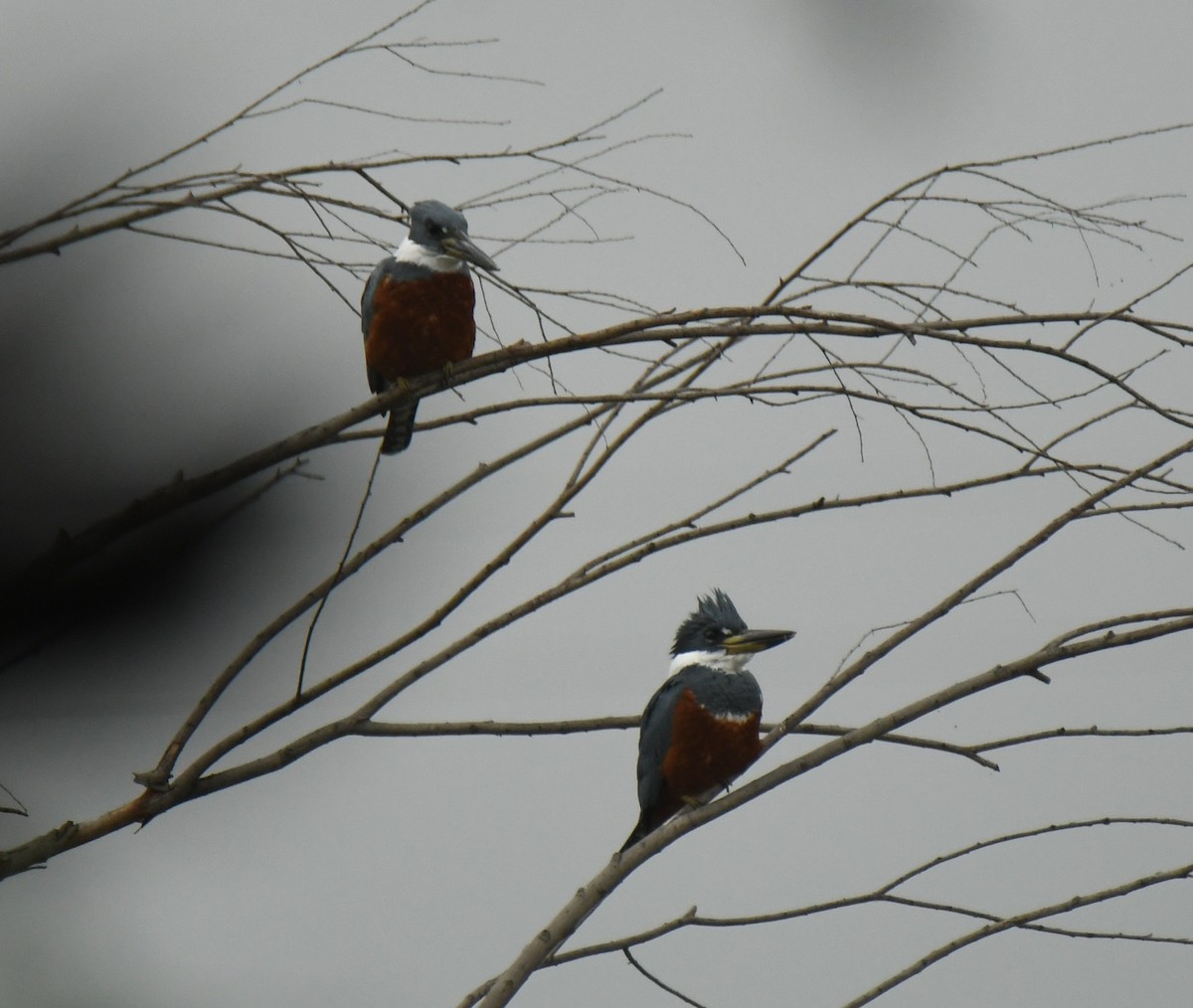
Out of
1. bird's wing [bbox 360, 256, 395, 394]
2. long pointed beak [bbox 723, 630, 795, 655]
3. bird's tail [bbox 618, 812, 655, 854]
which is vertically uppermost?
bird's wing [bbox 360, 256, 395, 394]

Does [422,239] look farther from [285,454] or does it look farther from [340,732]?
[285,454]

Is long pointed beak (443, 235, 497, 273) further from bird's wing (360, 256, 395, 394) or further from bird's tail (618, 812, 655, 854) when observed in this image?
bird's tail (618, 812, 655, 854)

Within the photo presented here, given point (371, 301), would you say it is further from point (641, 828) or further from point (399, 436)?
point (641, 828)

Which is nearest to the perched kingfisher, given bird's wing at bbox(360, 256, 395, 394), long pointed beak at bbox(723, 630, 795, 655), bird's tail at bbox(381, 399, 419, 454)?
long pointed beak at bbox(723, 630, 795, 655)

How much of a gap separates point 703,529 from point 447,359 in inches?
43.4

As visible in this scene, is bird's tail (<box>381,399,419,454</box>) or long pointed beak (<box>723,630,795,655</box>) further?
long pointed beak (<box>723,630,795,655</box>)

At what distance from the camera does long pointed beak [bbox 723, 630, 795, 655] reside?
2311 mm

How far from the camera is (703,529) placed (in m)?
1.38

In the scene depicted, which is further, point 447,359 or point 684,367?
point 447,359

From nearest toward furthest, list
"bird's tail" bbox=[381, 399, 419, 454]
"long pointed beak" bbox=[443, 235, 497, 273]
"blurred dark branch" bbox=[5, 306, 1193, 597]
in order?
"blurred dark branch" bbox=[5, 306, 1193, 597]
"long pointed beak" bbox=[443, 235, 497, 273]
"bird's tail" bbox=[381, 399, 419, 454]

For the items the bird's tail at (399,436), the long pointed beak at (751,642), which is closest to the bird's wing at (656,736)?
the long pointed beak at (751,642)

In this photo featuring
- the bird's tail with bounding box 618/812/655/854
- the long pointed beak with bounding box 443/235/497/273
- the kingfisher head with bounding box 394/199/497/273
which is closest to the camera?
the long pointed beak with bounding box 443/235/497/273

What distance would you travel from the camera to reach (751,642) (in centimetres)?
232

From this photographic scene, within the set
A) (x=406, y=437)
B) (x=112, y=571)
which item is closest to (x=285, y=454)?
(x=112, y=571)
